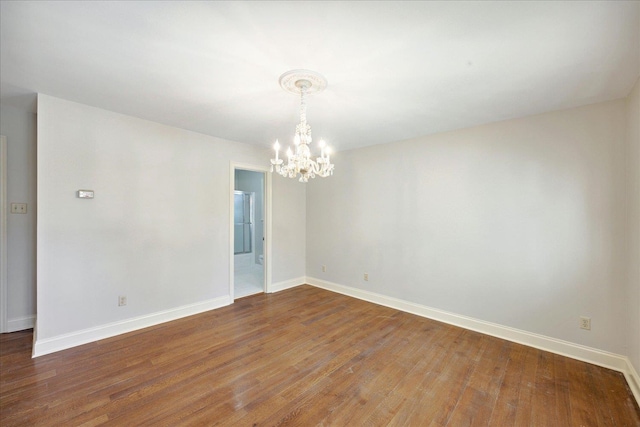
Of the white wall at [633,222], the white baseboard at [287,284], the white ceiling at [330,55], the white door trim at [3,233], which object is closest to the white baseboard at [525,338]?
the white wall at [633,222]

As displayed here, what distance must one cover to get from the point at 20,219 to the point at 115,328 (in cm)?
173

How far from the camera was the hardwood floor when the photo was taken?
5.96 ft

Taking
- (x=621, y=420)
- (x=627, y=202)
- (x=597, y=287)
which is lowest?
(x=621, y=420)

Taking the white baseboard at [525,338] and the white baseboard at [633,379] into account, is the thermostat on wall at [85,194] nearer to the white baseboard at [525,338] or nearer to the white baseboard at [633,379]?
the white baseboard at [525,338]

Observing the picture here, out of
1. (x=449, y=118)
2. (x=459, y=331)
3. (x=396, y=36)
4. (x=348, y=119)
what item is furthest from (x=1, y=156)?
(x=459, y=331)

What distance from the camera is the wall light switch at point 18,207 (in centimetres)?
298

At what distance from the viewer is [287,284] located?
16.0 ft

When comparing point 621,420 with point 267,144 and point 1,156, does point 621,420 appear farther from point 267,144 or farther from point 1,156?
point 1,156

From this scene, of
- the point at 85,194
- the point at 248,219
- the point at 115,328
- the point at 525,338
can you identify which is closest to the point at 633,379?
the point at 525,338

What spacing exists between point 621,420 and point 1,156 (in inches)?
244

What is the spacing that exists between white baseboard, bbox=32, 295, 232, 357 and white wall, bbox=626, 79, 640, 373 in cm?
452

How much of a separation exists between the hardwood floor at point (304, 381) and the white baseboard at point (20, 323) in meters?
0.12

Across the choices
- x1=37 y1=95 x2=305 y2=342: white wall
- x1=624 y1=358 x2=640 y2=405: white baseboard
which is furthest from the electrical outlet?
x1=37 y1=95 x2=305 y2=342: white wall

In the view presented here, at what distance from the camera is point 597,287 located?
2486mm
